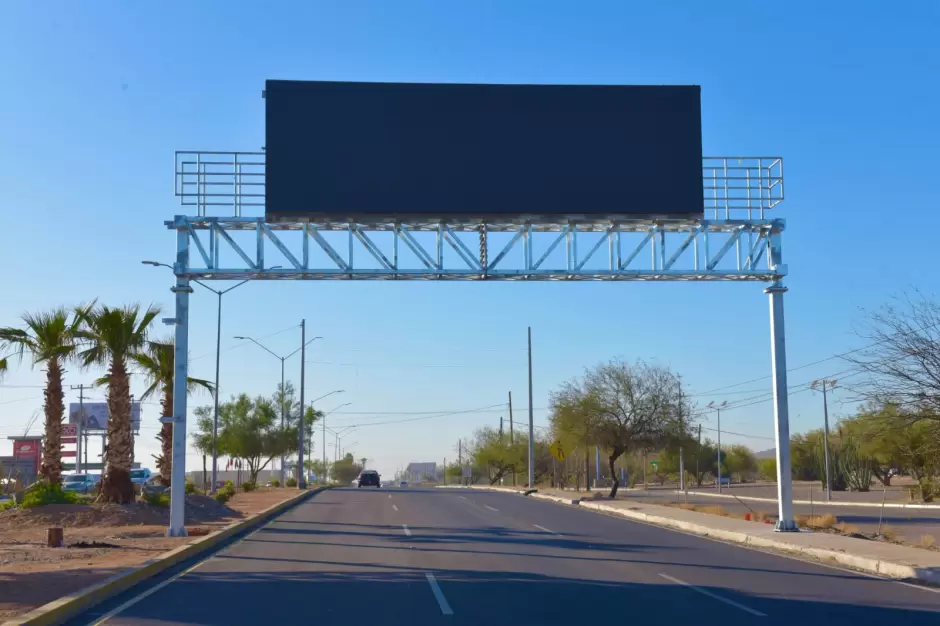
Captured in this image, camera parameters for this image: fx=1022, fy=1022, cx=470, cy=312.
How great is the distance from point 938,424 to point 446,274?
1123 centimetres

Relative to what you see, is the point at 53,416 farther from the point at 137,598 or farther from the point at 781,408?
the point at 781,408

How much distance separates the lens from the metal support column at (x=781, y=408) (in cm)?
2430

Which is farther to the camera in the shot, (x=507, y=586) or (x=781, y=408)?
(x=781, y=408)

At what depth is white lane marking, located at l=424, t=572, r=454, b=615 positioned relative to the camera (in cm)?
1312

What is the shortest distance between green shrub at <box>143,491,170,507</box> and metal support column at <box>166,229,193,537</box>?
8819 mm

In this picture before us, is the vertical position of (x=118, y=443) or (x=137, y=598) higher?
(x=118, y=443)

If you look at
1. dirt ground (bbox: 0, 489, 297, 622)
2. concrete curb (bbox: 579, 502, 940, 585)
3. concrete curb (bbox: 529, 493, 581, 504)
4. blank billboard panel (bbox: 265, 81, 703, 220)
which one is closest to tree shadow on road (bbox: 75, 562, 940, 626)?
dirt ground (bbox: 0, 489, 297, 622)

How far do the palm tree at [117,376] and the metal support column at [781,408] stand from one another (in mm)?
19446

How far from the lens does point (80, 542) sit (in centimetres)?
2161

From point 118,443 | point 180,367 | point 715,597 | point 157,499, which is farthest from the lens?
point 157,499

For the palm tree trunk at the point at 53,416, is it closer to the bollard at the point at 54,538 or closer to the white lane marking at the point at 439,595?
the bollard at the point at 54,538

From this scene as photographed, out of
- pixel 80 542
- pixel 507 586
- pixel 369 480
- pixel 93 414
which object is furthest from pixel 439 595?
pixel 93 414

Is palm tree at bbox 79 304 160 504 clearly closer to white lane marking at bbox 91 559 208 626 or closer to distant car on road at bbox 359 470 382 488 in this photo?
white lane marking at bbox 91 559 208 626

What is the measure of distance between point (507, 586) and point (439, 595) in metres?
1.35
